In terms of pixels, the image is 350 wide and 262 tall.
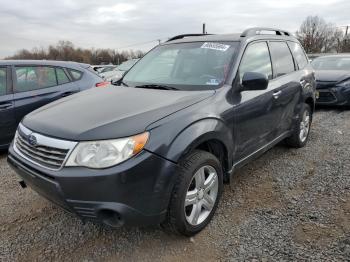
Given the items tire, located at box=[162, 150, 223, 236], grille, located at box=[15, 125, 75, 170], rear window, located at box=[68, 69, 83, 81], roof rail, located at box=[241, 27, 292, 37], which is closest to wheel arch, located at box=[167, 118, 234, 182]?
tire, located at box=[162, 150, 223, 236]

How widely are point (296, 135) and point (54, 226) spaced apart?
11.4 ft

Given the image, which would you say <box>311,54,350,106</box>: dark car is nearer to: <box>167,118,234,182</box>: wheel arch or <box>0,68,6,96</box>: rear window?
<box>167,118,234,182</box>: wheel arch

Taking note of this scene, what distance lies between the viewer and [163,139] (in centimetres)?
243

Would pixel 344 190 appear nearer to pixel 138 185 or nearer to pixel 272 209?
pixel 272 209

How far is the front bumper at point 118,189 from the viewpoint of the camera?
7.43 feet

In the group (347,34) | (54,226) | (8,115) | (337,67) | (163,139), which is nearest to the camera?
(163,139)

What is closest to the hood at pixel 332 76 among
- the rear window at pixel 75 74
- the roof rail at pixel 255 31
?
the roof rail at pixel 255 31

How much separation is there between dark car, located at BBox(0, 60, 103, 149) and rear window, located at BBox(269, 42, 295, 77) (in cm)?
327

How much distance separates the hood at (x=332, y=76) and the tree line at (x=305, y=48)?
34563 millimetres

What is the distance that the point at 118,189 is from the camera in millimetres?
2270

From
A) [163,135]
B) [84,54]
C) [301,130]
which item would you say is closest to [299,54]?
[301,130]

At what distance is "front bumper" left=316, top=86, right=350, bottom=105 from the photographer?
821 cm

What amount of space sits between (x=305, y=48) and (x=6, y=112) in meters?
48.7

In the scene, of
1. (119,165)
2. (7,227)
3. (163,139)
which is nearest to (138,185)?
(119,165)
